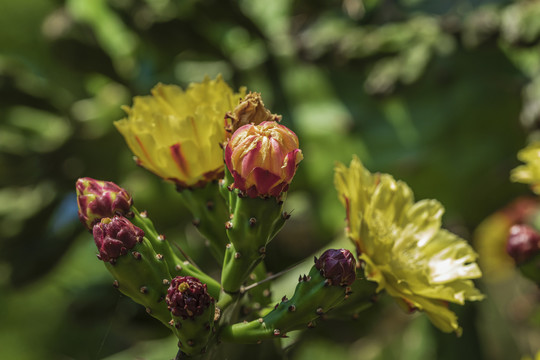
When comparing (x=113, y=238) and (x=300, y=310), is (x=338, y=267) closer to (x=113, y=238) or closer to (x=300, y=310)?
(x=300, y=310)

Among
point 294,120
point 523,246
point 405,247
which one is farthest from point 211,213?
point 294,120

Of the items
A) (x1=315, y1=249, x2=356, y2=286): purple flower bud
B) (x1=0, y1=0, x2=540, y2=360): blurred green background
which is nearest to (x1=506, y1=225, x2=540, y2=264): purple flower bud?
(x1=315, y1=249, x2=356, y2=286): purple flower bud

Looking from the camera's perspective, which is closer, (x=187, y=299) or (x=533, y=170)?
(x=187, y=299)

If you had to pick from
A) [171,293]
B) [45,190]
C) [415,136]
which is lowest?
[45,190]

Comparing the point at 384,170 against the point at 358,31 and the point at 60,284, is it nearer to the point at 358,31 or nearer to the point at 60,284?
the point at 358,31

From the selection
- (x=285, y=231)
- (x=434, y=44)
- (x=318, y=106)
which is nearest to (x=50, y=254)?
(x=285, y=231)

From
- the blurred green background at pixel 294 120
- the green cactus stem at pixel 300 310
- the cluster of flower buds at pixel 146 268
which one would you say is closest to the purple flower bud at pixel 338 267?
the green cactus stem at pixel 300 310

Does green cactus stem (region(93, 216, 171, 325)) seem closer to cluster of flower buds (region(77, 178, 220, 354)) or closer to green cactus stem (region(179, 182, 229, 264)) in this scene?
cluster of flower buds (region(77, 178, 220, 354))
